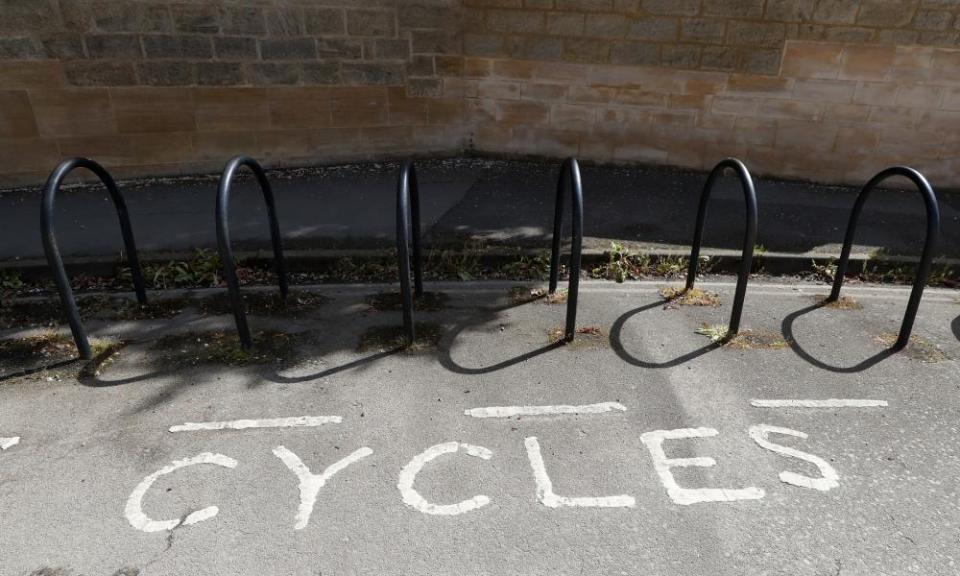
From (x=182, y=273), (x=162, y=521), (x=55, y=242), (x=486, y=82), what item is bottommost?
(x=162, y=521)

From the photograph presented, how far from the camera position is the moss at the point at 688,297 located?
4746 mm

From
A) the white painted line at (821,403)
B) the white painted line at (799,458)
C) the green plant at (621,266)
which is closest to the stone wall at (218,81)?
the green plant at (621,266)

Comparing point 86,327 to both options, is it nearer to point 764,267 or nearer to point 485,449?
point 485,449

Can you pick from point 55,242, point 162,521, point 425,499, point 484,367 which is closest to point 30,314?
point 55,242

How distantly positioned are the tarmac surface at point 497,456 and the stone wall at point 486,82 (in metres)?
3.06

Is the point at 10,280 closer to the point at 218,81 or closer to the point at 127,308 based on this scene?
the point at 127,308

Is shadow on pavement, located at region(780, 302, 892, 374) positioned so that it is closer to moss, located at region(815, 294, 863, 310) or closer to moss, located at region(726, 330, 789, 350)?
moss, located at region(726, 330, 789, 350)

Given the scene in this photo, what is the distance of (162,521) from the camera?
275 cm

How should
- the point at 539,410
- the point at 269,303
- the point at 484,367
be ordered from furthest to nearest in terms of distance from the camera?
the point at 269,303, the point at 484,367, the point at 539,410

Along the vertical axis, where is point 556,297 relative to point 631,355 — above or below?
above

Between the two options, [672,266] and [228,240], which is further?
[672,266]

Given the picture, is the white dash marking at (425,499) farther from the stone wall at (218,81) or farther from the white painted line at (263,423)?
Answer: the stone wall at (218,81)

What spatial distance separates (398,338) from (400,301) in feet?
1.79

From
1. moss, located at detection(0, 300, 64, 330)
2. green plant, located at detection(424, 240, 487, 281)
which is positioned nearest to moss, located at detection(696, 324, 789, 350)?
green plant, located at detection(424, 240, 487, 281)
